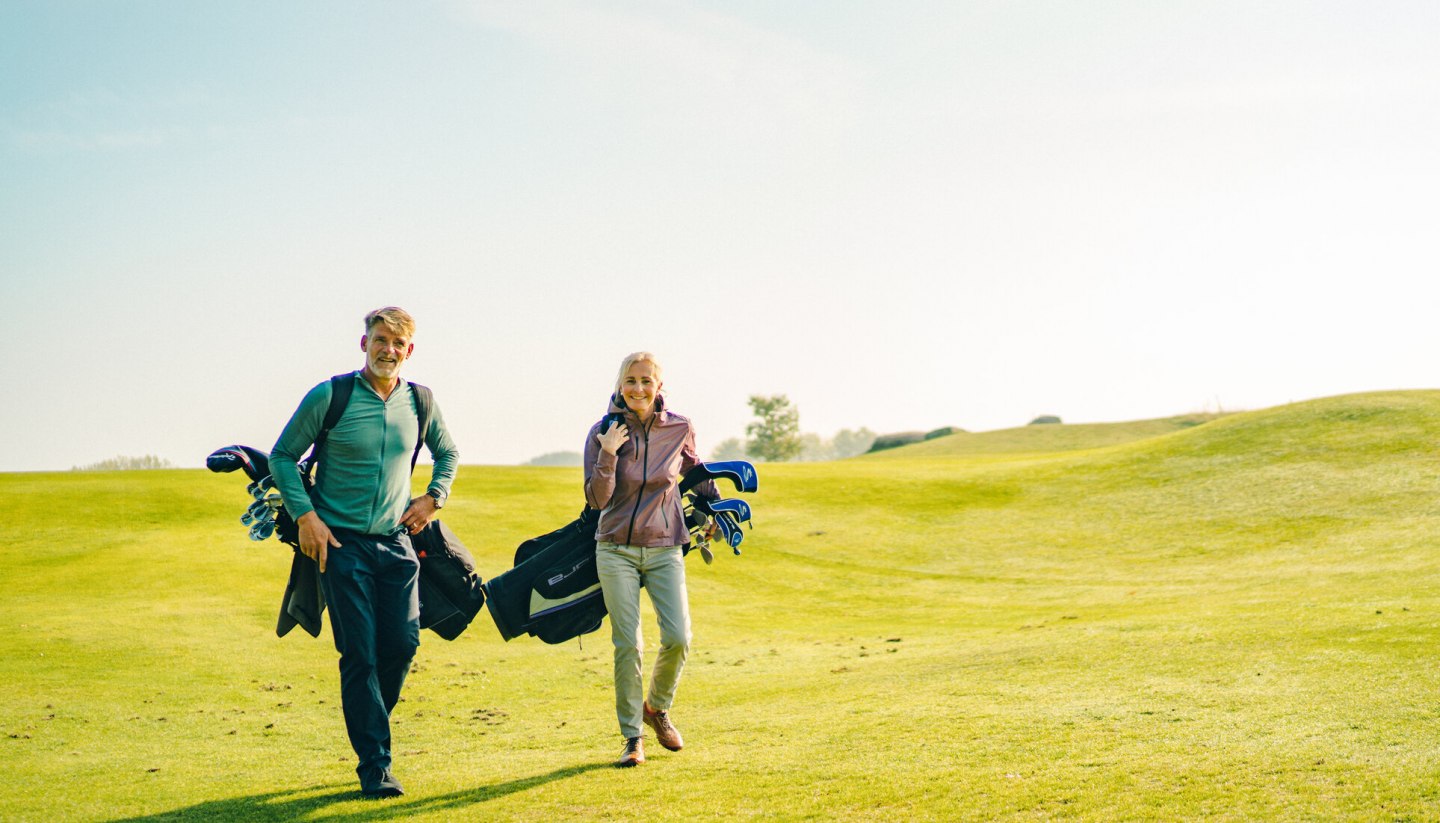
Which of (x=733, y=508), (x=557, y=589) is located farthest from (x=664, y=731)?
(x=733, y=508)

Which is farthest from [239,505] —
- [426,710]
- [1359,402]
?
[1359,402]

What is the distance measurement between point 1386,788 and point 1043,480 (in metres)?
26.3

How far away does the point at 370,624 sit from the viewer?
6770 millimetres

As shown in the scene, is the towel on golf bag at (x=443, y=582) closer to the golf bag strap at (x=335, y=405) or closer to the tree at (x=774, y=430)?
the golf bag strap at (x=335, y=405)

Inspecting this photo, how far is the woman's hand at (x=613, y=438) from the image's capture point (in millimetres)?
6938

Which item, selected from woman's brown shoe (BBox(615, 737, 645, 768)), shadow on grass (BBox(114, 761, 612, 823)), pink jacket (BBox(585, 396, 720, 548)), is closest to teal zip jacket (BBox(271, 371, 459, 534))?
pink jacket (BBox(585, 396, 720, 548))

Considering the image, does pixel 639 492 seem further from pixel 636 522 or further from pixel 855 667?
pixel 855 667

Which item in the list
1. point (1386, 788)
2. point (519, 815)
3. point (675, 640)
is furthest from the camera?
point (675, 640)

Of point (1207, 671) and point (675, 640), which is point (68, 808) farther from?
point (1207, 671)

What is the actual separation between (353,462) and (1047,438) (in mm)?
67030

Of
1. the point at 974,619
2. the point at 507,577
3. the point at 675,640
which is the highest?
the point at 507,577

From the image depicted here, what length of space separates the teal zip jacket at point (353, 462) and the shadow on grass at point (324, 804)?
162 cm

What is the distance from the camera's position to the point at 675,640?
287 inches

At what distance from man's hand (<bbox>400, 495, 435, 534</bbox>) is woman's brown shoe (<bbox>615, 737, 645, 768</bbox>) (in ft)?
6.45
